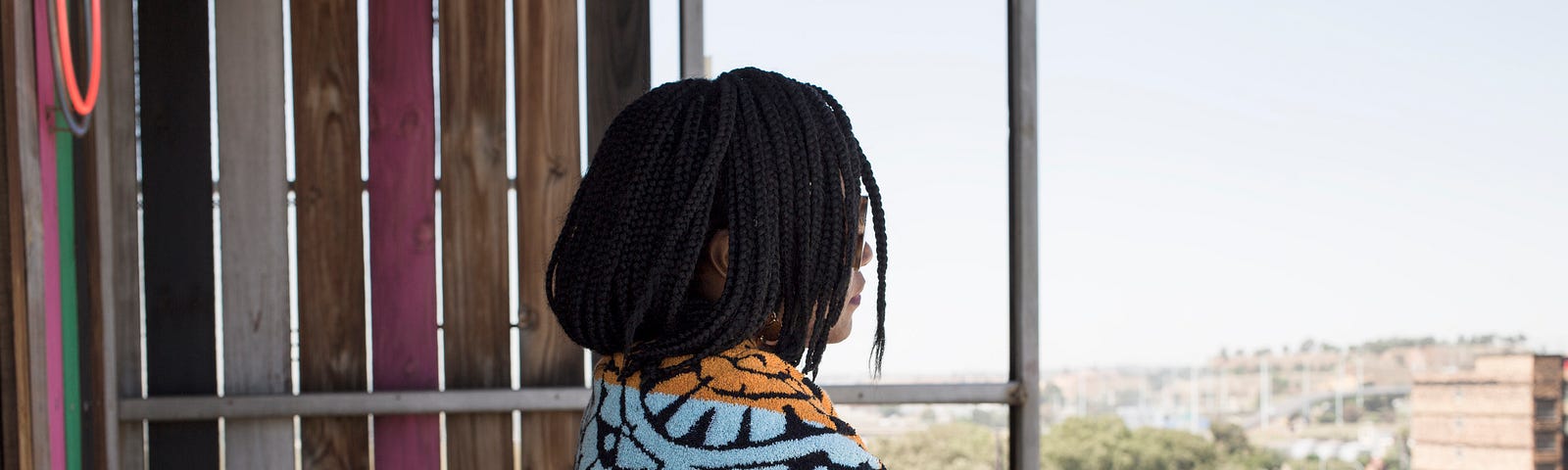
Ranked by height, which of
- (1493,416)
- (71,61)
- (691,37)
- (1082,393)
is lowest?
(1493,416)

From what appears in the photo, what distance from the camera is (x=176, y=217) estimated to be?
275 centimetres

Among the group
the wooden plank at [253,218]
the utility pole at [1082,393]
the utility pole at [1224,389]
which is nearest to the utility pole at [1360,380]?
the utility pole at [1224,389]

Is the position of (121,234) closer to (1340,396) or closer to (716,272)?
(716,272)

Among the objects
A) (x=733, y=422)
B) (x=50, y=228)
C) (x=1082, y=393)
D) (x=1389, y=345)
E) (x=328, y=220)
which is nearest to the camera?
(x=733, y=422)

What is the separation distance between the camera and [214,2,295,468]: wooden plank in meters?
2.74

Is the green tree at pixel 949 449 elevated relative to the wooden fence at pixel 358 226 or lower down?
lower down

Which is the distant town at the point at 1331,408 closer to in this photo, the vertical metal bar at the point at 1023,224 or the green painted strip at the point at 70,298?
the vertical metal bar at the point at 1023,224

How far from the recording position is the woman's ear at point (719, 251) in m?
0.88

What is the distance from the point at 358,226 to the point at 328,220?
0.06 metres

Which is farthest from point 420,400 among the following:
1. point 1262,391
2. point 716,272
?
point 1262,391

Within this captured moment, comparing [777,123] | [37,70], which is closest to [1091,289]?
[37,70]

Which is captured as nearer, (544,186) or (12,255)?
(12,255)

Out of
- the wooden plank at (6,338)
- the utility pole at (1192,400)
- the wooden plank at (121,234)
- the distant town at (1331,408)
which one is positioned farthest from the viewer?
the utility pole at (1192,400)

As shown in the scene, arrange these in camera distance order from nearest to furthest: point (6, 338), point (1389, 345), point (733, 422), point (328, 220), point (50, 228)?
1. point (733, 422)
2. point (6, 338)
3. point (50, 228)
4. point (328, 220)
5. point (1389, 345)
